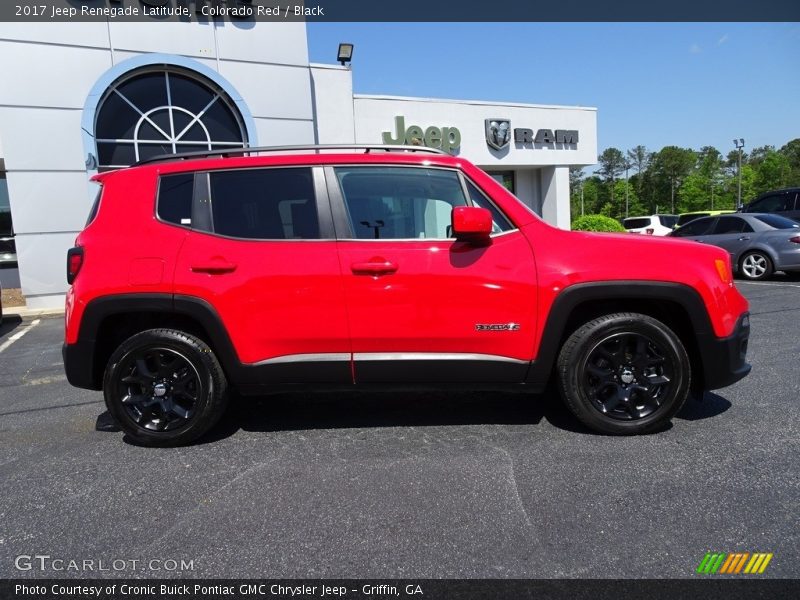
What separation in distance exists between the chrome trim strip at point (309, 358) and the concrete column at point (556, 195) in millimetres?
16966

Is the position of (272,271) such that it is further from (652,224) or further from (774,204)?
(652,224)

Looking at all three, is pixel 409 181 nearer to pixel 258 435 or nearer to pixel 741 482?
pixel 258 435

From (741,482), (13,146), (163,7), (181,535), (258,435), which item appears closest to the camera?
(181,535)

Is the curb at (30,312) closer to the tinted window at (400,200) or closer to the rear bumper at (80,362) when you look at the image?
the rear bumper at (80,362)

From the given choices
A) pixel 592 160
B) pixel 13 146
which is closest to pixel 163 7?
pixel 13 146

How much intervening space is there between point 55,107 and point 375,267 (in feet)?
35.4

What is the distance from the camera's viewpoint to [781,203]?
43.4 feet

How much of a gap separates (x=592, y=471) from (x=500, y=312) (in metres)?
1.03

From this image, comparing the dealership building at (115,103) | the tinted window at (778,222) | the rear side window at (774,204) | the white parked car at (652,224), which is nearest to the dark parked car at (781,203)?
the rear side window at (774,204)

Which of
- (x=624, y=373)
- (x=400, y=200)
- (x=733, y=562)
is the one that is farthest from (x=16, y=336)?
(x=733, y=562)

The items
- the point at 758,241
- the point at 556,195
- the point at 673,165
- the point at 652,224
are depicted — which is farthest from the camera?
the point at 673,165

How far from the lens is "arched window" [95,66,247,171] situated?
11367 mm

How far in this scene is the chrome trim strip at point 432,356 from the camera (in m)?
3.32

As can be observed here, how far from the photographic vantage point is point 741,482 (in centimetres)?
278
